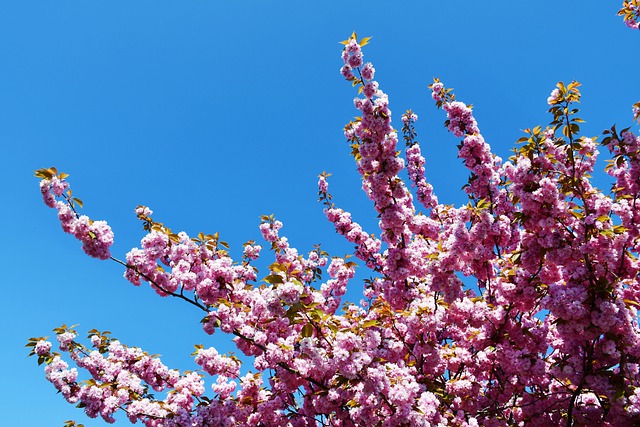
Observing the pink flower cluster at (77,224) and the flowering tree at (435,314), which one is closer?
the flowering tree at (435,314)

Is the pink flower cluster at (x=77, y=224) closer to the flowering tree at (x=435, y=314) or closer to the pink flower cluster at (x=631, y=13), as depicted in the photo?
the flowering tree at (x=435, y=314)

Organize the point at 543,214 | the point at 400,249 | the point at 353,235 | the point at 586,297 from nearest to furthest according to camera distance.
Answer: the point at 586,297 → the point at 543,214 → the point at 400,249 → the point at 353,235

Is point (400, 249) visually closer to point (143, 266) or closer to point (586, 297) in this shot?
point (586, 297)

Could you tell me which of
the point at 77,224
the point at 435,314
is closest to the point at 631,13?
the point at 435,314

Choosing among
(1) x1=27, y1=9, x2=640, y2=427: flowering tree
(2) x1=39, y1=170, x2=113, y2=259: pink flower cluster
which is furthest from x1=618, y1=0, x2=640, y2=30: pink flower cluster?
(2) x1=39, y1=170, x2=113, y2=259: pink flower cluster

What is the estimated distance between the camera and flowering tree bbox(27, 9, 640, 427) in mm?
5570

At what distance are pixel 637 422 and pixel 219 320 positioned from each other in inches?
240

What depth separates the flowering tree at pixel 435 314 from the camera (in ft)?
18.3

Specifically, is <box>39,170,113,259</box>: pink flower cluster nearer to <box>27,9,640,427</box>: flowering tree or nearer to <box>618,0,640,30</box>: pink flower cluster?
<box>27,9,640,427</box>: flowering tree

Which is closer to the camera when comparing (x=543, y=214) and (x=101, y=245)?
(x=543, y=214)

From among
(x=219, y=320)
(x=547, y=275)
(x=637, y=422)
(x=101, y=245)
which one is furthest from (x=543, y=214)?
(x=101, y=245)

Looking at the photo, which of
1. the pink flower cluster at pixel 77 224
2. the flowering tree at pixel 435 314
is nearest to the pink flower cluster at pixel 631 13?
the flowering tree at pixel 435 314

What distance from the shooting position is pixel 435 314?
725 centimetres

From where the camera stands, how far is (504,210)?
739 cm
